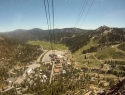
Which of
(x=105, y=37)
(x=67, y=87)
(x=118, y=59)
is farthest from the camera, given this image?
(x=105, y=37)

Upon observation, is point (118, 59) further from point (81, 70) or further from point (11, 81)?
point (11, 81)

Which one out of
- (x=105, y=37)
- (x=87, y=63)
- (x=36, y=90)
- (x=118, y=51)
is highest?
(x=105, y=37)

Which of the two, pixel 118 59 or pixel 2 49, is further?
pixel 2 49

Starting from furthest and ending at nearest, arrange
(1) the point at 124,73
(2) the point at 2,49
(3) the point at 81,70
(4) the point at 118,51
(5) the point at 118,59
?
1. (2) the point at 2,49
2. (4) the point at 118,51
3. (5) the point at 118,59
4. (3) the point at 81,70
5. (1) the point at 124,73

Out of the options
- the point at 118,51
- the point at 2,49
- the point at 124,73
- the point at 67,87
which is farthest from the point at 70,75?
the point at 2,49

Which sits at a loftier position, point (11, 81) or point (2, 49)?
point (2, 49)

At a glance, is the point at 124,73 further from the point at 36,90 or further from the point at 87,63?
the point at 36,90

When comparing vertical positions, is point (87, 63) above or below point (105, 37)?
below

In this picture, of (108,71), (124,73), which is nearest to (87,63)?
(108,71)

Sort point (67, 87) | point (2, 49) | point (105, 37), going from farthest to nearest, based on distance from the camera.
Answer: point (105, 37) < point (2, 49) < point (67, 87)
